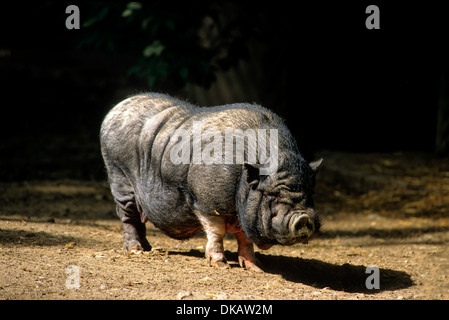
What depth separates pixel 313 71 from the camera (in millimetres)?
10234

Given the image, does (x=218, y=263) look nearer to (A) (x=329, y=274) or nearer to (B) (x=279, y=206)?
(B) (x=279, y=206)

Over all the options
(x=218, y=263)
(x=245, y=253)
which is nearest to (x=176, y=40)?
(x=245, y=253)

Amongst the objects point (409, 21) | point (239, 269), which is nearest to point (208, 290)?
point (239, 269)

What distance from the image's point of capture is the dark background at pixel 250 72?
358 inches

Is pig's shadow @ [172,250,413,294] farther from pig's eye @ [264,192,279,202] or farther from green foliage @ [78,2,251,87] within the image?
green foliage @ [78,2,251,87]

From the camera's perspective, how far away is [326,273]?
20.3ft

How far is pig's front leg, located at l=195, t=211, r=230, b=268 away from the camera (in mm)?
5453

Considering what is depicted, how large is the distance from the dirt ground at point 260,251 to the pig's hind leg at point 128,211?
19 cm

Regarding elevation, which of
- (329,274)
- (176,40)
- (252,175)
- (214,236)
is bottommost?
(329,274)

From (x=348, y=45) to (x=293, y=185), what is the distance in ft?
18.1

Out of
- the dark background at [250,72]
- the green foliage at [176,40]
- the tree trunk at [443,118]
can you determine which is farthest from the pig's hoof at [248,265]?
the tree trunk at [443,118]

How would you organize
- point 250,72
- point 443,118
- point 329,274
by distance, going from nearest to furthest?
point 329,274, point 443,118, point 250,72

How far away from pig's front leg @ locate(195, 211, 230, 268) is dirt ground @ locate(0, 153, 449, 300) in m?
0.15

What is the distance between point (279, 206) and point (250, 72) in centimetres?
785
